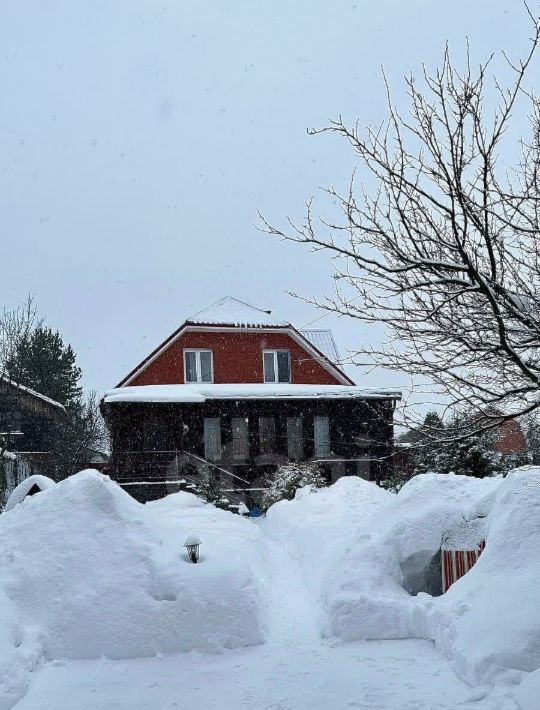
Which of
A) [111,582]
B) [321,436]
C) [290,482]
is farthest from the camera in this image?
[321,436]

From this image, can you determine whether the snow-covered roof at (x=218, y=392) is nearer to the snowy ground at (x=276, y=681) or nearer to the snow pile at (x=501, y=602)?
the snow pile at (x=501, y=602)

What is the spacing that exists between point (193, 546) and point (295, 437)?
691 inches

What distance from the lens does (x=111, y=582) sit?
8.28 meters

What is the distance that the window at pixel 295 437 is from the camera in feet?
85.7

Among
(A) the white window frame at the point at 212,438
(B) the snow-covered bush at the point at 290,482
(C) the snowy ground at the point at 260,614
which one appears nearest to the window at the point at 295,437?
(A) the white window frame at the point at 212,438

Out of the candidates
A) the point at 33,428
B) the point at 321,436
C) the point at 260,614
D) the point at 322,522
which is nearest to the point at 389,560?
the point at 260,614

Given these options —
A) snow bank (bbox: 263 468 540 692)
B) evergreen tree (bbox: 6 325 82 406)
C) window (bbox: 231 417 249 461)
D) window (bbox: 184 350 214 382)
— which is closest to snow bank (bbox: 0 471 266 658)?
snow bank (bbox: 263 468 540 692)

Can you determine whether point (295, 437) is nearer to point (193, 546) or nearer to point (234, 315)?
point (234, 315)

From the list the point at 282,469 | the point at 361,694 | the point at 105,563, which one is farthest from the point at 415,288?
the point at 282,469

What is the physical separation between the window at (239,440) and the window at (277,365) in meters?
2.70

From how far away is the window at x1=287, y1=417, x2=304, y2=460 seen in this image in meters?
26.1

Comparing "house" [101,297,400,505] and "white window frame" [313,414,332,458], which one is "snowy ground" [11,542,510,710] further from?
"white window frame" [313,414,332,458]

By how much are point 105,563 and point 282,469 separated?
14426 mm

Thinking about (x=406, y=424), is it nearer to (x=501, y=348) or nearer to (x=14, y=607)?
(x=501, y=348)
